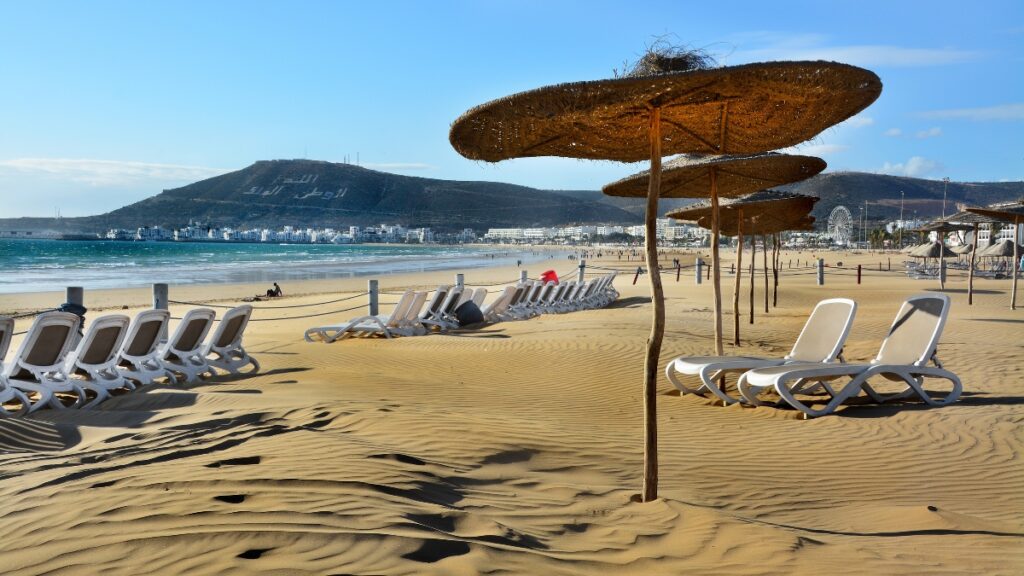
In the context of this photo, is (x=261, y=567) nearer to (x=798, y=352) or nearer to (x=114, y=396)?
(x=114, y=396)

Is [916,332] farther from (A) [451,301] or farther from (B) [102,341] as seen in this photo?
(A) [451,301]

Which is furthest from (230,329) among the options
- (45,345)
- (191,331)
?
(45,345)

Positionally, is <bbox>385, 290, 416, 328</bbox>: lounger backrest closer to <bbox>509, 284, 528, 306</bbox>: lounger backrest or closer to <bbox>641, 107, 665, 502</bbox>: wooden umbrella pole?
<bbox>509, 284, 528, 306</bbox>: lounger backrest

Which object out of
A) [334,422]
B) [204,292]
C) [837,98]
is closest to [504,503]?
[334,422]

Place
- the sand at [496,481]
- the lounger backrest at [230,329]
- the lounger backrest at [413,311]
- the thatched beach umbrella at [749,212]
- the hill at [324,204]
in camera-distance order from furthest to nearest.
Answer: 1. the hill at [324,204]
2. the lounger backrest at [413,311]
3. the thatched beach umbrella at [749,212]
4. the lounger backrest at [230,329]
5. the sand at [496,481]

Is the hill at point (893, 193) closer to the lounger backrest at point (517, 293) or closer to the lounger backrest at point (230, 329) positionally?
the lounger backrest at point (517, 293)

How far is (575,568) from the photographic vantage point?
116 inches

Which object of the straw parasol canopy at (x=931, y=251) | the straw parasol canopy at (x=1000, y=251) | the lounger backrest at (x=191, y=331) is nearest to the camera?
the lounger backrest at (x=191, y=331)

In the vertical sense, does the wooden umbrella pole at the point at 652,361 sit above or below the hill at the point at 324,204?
below

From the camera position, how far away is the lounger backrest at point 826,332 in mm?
7574

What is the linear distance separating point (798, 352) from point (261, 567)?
20.4 ft

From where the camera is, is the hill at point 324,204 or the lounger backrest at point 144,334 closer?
the lounger backrest at point 144,334

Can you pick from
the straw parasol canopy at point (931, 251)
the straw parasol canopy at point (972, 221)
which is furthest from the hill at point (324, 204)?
the straw parasol canopy at point (972, 221)

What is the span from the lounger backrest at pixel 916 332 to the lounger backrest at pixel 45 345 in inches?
270
